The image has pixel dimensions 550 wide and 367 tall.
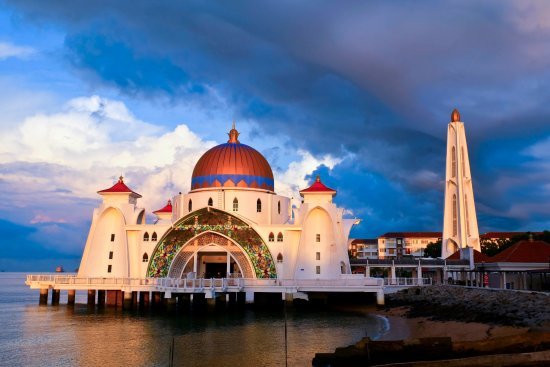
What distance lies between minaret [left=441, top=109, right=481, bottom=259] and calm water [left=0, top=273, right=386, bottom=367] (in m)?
23.7

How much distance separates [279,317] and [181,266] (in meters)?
11.1

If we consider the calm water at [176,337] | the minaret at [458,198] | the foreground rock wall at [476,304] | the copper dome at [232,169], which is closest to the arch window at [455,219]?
the minaret at [458,198]

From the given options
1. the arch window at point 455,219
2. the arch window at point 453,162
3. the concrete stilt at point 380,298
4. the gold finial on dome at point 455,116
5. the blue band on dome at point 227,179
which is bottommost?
the concrete stilt at point 380,298

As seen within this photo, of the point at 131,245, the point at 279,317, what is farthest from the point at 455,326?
the point at 131,245

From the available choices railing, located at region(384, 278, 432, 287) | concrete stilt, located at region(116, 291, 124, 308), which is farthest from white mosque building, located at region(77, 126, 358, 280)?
railing, located at region(384, 278, 432, 287)

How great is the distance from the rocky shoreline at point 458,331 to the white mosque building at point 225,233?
6450mm

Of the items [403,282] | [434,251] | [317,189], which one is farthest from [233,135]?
[434,251]

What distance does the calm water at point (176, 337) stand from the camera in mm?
19922

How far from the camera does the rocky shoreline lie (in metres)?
14.7

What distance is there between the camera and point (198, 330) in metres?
27.0

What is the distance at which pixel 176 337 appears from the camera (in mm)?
24844

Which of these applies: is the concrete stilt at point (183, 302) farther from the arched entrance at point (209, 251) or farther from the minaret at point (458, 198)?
the minaret at point (458, 198)

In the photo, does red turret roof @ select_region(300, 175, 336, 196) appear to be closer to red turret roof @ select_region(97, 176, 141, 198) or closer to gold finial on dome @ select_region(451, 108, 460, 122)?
red turret roof @ select_region(97, 176, 141, 198)

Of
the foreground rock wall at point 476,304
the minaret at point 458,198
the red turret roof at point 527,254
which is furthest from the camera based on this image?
the minaret at point 458,198
